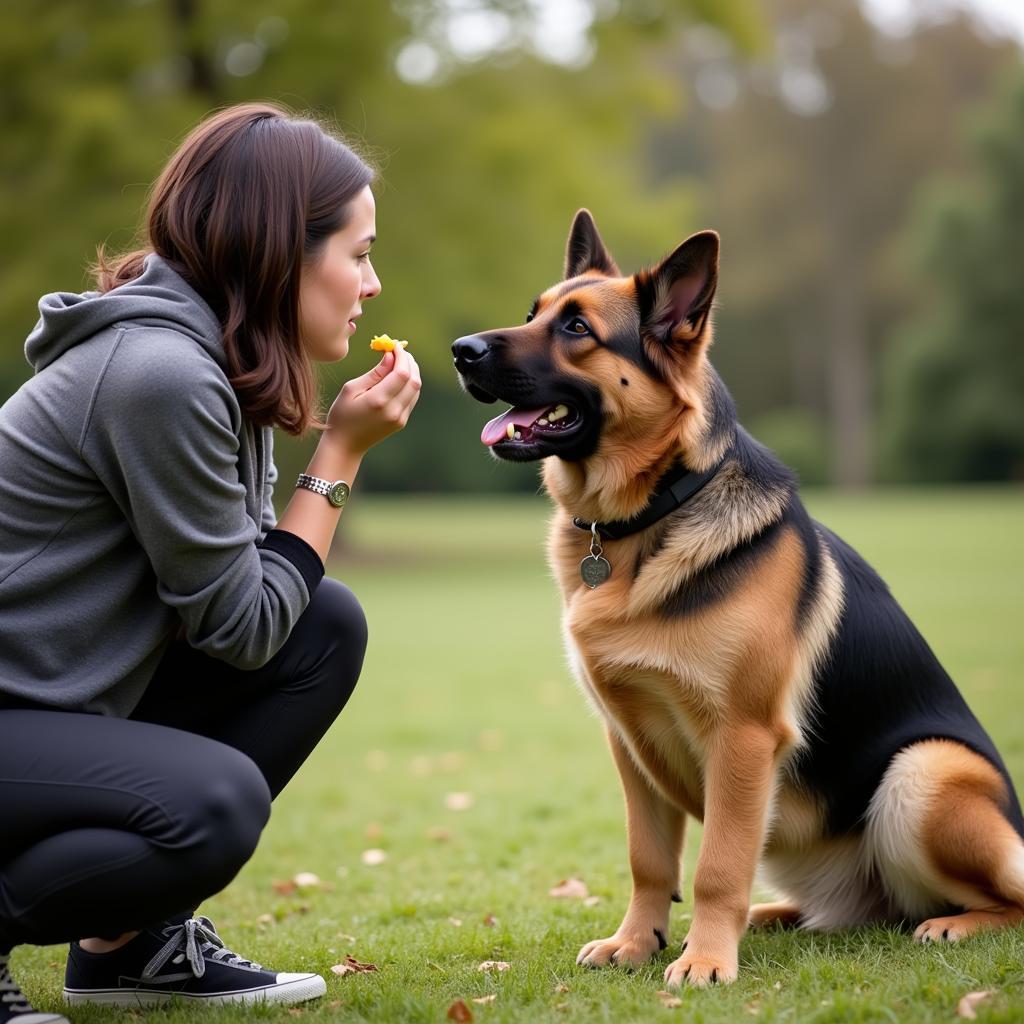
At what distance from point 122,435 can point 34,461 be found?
25 cm

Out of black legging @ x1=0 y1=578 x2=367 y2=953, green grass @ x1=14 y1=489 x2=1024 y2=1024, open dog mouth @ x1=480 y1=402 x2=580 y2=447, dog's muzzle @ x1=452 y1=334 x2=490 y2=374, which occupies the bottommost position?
green grass @ x1=14 y1=489 x2=1024 y2=1024

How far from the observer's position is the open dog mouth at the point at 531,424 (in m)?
3.62

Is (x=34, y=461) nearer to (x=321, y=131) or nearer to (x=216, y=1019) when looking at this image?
(x=321, y=131)

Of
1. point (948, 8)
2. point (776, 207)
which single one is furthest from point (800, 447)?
point (948, 8)

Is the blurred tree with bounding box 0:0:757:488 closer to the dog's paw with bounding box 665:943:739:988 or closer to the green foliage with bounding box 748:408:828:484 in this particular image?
the dog's paw with bounding box 665:943:739:988

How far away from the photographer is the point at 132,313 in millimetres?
2805

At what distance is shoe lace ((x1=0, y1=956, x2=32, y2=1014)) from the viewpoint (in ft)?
9.52

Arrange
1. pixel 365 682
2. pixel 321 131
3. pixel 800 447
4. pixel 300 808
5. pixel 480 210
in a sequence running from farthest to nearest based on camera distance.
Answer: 1. pixel 800 447
2. pixel 480 210
3. pixel 365 682
4. pixel 300 808
5. pixel 321 131

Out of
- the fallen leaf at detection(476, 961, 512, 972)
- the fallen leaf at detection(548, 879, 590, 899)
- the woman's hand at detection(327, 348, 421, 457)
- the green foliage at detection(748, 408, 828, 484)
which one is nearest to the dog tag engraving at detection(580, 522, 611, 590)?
the woman's hand at detection(327, 348, 421, 457)

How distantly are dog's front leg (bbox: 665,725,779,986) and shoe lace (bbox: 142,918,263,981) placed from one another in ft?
4.00

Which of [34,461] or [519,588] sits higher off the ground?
[34,461]

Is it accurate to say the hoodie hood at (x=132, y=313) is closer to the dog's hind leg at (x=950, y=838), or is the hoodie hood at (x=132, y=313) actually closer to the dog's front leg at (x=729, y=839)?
the dog's front leg at (x=729, y=839)

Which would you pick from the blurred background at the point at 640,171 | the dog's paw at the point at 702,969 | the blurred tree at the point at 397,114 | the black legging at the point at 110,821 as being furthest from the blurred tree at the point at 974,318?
the black legging at the point at 110,821

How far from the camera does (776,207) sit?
145 feet
